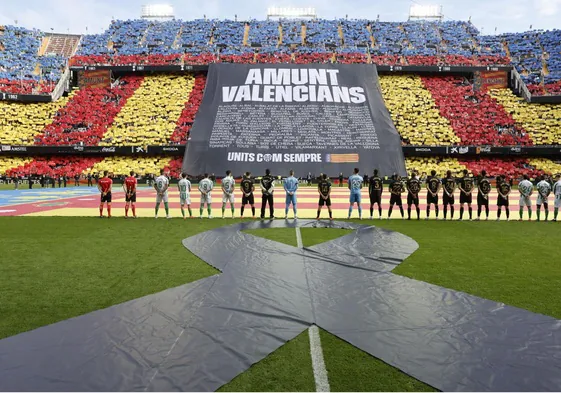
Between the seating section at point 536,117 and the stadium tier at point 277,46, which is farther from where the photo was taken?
the stadium tier at point 277,46

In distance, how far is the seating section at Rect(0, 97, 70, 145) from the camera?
42781mm

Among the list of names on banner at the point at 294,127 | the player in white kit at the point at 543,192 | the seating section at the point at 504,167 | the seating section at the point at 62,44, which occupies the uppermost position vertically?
the seating section at the point at 62,44

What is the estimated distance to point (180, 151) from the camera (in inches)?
1658

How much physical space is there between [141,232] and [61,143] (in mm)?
37239

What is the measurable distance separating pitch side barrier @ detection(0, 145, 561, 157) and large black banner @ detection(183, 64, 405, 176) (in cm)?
278

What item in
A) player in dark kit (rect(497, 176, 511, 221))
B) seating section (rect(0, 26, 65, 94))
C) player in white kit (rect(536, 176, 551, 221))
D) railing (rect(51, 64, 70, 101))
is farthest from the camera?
seating section (rect(0, 26, 65, 94))

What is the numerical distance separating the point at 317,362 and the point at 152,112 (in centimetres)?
4782

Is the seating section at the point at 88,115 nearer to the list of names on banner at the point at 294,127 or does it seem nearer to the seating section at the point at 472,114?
the list of names on banner at the point at 294,127

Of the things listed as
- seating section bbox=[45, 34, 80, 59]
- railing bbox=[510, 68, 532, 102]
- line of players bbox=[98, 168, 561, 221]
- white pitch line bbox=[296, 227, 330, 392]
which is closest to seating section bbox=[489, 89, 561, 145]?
railing bbox=[510, 68, 532, 102]

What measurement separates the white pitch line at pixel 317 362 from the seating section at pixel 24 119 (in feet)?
158

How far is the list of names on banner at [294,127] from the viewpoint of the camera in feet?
136

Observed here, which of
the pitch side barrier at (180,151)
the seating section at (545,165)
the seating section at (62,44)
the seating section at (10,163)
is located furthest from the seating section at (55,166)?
the seating section at (545,165)

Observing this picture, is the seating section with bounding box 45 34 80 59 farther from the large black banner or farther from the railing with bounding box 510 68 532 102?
the railing with bounding box 510 68 532 102

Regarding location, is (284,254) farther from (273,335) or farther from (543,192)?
(543,192)
